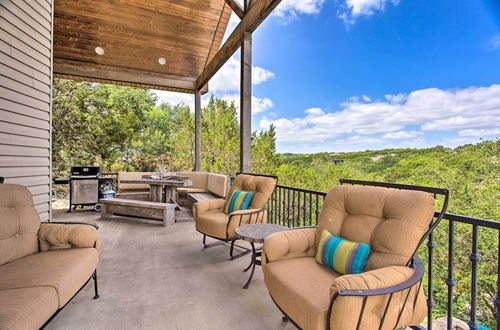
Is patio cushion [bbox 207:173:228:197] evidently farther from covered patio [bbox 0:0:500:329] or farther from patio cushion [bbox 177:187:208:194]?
covered patio [bbox 0:0:500:329]

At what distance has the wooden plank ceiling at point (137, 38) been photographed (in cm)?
523

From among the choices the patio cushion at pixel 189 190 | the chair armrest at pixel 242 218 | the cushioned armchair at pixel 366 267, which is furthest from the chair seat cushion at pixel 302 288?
the patio cushion at pixel 189 190

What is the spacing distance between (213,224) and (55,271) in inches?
60.7

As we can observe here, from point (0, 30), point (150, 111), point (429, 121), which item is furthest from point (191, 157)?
point (429, 121)

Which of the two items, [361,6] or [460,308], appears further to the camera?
[361,6]

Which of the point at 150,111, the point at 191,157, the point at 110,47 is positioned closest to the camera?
the point at 110,47

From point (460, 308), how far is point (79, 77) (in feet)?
35.7

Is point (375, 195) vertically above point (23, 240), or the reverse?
point (375, 195)

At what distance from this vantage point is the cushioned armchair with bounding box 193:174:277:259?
2.81m

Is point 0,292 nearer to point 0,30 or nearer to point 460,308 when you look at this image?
point 0,30

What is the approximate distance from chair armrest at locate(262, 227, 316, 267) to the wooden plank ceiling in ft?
17.5

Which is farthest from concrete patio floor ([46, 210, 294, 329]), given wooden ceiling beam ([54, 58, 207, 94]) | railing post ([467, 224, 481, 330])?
wooden ceiling beam ([54, 58, 207, 94])

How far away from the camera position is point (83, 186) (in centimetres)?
548

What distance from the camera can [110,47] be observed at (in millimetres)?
5844
